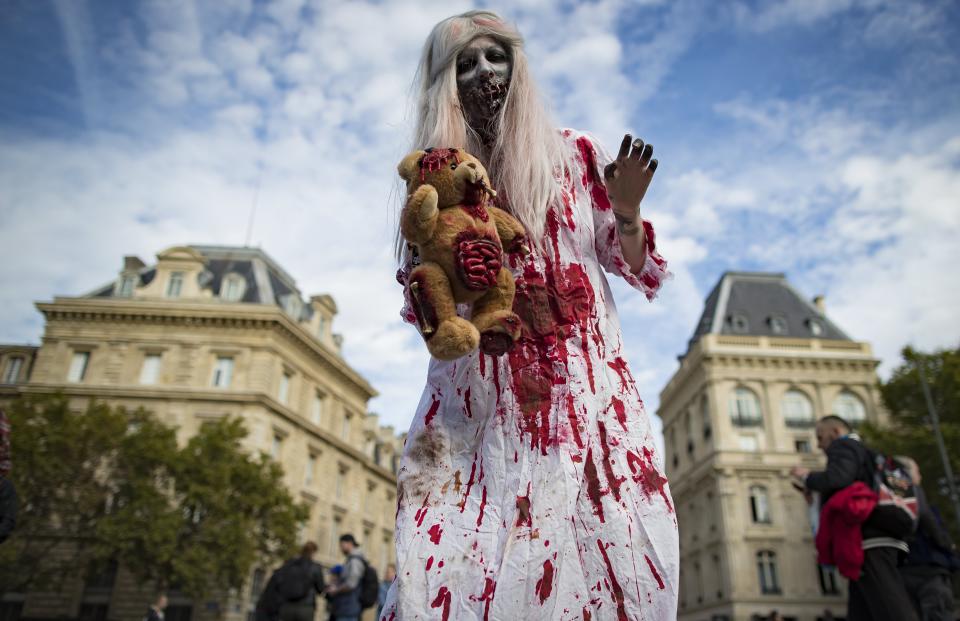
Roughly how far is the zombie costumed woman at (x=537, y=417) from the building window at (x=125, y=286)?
124 ft

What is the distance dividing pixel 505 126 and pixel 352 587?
921cm

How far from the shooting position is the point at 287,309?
38.2 metres

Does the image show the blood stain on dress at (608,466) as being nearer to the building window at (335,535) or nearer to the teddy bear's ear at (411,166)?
the teddy bear's ear at (411,166)

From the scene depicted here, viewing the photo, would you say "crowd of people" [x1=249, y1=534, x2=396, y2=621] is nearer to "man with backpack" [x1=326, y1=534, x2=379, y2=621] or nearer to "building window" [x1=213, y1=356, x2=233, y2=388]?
"man with backpack" [x1=326, y1=534, x2=379, y2=621]

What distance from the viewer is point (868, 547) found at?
4500 mm

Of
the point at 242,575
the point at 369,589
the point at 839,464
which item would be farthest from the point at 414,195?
the point at 242,575

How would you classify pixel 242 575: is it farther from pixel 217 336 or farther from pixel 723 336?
pixel 723 336

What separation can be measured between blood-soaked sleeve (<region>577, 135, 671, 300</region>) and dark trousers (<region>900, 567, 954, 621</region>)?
403cm

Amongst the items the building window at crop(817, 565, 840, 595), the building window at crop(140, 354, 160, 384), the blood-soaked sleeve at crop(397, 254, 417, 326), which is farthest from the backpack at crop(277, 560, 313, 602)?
the building window at crop(817, 565, 840, 595)

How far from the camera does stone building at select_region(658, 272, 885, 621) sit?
1396 inches

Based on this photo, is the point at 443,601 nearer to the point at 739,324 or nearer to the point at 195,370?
the point at 195,370

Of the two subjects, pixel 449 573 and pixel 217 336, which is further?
pixel 217 336

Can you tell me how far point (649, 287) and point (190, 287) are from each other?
3632cm

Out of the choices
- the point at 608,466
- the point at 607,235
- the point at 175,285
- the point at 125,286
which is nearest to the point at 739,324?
the point at 175,285
